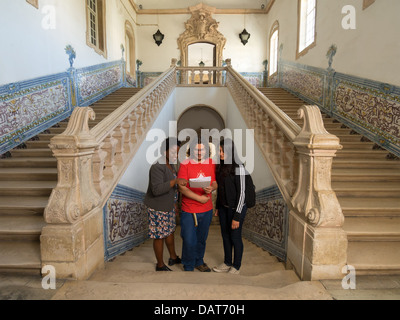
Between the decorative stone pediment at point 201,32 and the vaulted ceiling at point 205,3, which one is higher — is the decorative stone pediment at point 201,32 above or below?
below

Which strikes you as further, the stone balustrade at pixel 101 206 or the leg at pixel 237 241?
the leg at pixel 237 241

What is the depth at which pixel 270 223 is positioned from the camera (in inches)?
123

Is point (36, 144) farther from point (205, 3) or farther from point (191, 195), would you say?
point (205, 3)

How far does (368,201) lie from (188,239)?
212 cm

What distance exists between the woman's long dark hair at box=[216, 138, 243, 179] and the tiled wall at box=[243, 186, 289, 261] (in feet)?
2.28

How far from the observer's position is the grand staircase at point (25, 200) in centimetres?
207

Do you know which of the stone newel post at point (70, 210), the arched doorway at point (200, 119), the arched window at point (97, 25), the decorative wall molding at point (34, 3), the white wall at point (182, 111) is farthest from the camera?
the arched doorway at point (200, 119)

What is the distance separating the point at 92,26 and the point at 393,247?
8788mm

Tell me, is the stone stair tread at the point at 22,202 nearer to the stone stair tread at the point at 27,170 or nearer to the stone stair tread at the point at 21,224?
the stone stair tread at the point at 21,224

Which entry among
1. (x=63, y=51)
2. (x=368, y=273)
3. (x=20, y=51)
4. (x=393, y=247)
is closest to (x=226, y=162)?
(x=368, y=273)

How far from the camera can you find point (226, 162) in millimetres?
2496

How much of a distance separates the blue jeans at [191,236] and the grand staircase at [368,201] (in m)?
1.32

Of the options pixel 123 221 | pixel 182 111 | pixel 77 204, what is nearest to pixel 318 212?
pixel 77 204

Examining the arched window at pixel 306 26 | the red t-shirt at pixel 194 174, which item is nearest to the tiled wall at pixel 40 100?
the red t-shirt at pixel 194 174
